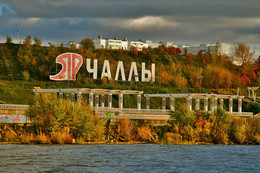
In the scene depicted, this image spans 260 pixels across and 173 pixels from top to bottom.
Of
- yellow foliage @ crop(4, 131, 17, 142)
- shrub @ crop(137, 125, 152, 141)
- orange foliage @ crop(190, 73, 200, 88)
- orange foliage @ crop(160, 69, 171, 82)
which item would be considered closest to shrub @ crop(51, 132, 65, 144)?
yellow foliage @ crop(4, 131, 17, 142)

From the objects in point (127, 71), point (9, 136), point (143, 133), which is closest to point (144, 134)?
point (143, 133)

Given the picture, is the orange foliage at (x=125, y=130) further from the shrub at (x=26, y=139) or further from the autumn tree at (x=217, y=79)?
the autumn tree at (x=217, y=79)

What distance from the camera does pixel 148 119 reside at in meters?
85.4

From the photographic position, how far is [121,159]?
2052 inches

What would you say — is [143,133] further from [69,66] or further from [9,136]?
[69,66]

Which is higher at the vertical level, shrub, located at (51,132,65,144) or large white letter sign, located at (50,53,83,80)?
large white letter sign, located at (50,53,83,80)

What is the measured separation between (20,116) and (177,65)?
Result: 97.5 m

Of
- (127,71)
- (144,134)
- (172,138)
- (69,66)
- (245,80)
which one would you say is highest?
(69,66)

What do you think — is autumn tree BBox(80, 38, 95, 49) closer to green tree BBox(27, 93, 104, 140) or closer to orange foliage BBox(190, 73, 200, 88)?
orange foliage BBox(190, 73, 200, 88)

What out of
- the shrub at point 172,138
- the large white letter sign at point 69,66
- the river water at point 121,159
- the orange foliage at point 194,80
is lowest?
the shrub at point 172,138

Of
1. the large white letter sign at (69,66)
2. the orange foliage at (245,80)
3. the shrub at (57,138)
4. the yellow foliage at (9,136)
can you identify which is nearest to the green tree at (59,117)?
the shrub at (57,138)

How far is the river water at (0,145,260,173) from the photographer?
45.2 m

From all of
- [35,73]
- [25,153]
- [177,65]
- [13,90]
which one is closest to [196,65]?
[177,65]

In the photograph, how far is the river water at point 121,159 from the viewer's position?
45.2 metres
